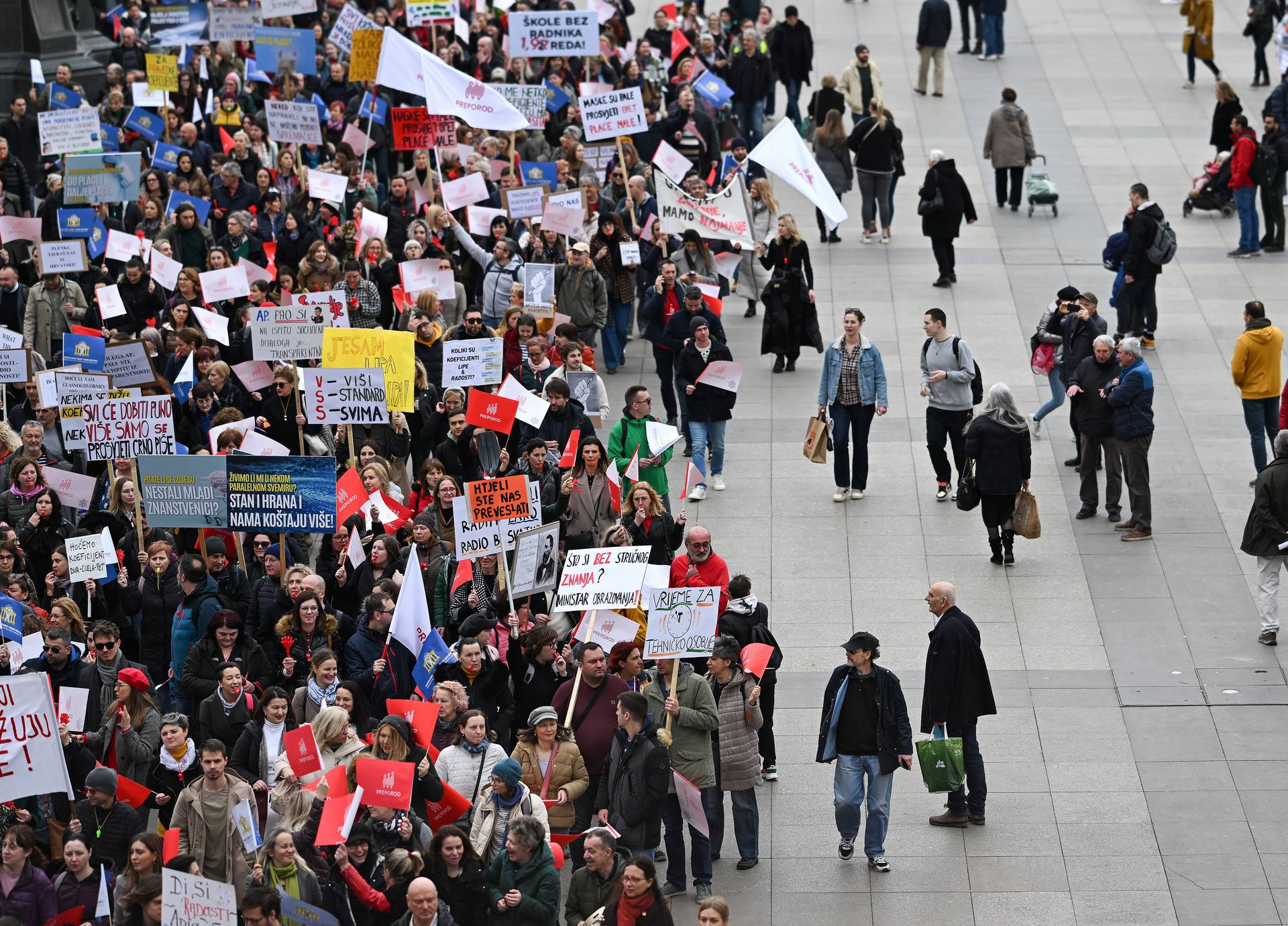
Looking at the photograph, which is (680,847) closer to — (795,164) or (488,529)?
(488,529)

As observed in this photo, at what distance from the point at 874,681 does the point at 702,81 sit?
1517 cm

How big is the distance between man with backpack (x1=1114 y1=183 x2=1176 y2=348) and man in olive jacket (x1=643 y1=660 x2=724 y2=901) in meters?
9.80

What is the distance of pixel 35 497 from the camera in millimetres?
15258

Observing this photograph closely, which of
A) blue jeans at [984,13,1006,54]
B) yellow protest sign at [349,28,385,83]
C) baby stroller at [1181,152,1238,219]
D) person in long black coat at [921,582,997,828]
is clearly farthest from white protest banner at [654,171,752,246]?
blue jeans at [984,13,1006,54]

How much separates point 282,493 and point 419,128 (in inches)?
395

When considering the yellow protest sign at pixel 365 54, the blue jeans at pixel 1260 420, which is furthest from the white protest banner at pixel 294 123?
the blue jeans at pixel 1260 420

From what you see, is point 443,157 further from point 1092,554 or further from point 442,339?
point 1092,554

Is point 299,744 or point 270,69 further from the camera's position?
point 270,69

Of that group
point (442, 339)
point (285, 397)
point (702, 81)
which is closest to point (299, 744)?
point (285, 397)

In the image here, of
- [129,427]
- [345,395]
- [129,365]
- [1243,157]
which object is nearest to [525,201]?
[129,365]

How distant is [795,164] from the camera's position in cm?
2086

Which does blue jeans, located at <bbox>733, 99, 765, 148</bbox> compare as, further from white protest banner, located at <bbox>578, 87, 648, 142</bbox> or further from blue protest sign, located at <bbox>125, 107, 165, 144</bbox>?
blue protest sign, located at <bbox>125, 107, 165, 144</bbox>

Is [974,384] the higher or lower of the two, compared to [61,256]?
lower

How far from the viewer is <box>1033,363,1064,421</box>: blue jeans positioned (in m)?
18.7
